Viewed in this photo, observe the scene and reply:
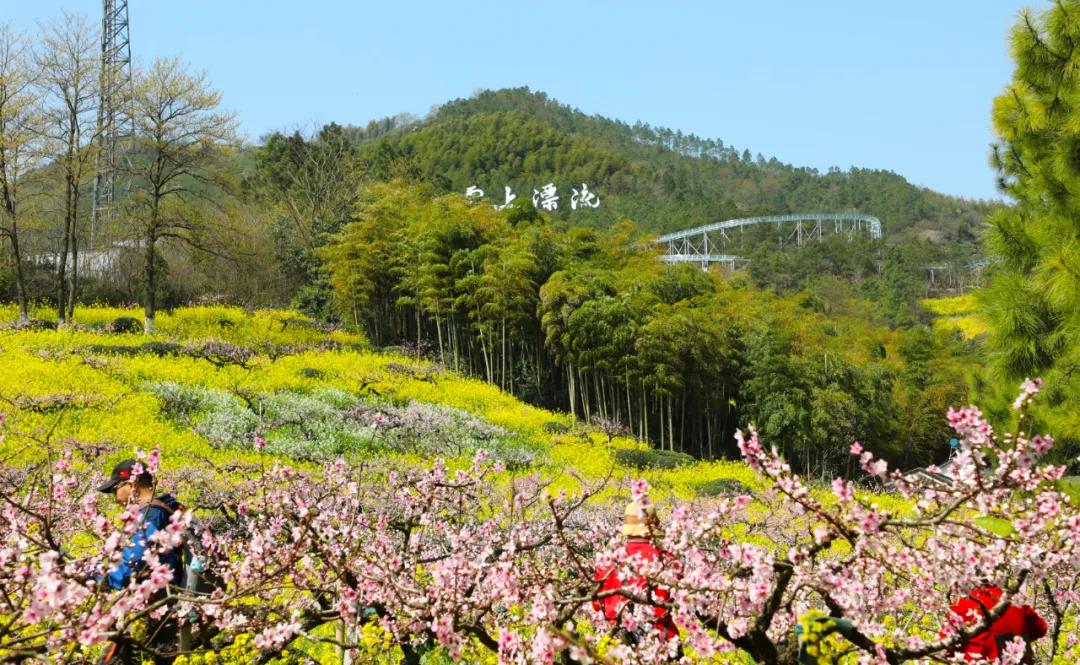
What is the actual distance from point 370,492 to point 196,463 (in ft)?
16.0

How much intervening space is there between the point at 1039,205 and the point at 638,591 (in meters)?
9.55

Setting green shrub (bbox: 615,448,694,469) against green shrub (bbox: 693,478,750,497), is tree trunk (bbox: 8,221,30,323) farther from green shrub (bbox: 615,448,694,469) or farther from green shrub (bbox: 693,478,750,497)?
green shrub (bbox: 693,478,750,497)

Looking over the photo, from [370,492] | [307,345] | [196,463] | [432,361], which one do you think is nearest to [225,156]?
[307,345]

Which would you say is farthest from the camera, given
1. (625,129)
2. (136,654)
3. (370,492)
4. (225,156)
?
(625,129)

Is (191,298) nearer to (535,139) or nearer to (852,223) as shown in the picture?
(535,139)

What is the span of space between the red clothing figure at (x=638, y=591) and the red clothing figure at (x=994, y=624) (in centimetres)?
115

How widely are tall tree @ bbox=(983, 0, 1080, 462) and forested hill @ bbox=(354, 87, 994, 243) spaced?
46389 millimetres

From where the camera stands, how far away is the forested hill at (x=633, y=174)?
9256 centimetres

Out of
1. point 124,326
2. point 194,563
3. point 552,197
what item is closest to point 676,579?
point 194,563

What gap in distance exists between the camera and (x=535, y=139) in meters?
104

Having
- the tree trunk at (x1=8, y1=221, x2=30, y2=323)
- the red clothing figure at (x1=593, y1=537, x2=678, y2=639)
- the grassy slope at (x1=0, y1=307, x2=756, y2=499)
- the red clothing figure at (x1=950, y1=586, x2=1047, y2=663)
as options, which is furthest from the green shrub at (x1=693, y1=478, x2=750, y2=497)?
the tree trunk at (x1=8, y1=221, x2=30, y2=323)

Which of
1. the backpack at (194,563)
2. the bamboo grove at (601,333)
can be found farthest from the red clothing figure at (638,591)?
the bamboo grove at (601,333)

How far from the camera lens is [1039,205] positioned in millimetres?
10008

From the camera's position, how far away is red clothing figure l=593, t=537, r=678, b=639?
9.34ft
